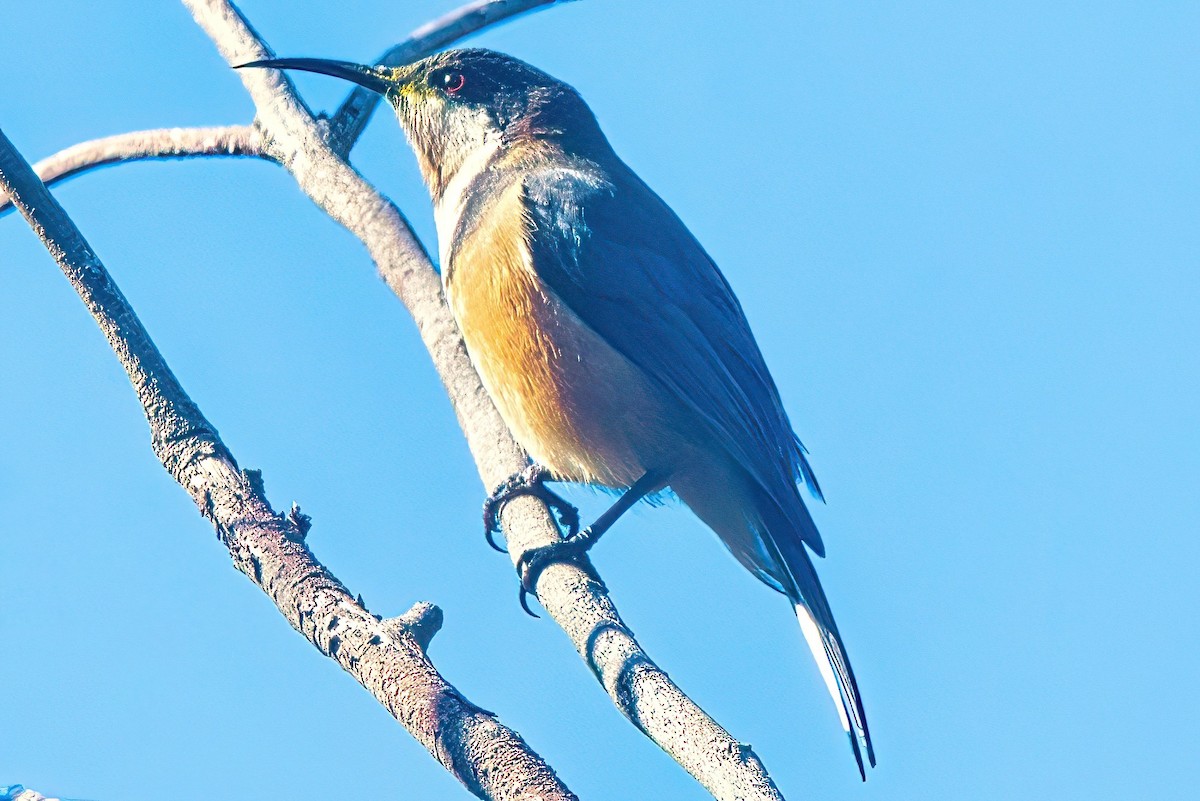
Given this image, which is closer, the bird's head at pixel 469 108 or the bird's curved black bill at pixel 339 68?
the bird's curved black bill at pixel 339 68

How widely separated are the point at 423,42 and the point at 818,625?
9.22ft

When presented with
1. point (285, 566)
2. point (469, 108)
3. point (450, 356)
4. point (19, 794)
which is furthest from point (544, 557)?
point (469, 108)

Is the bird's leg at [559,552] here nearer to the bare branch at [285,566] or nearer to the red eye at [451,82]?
the bare branch at [285,566]

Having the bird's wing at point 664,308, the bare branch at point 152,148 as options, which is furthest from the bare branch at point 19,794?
the bare branch at point 152,148

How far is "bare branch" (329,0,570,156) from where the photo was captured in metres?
4.23

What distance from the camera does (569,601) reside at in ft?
9.87

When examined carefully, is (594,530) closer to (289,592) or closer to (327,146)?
(289,592)

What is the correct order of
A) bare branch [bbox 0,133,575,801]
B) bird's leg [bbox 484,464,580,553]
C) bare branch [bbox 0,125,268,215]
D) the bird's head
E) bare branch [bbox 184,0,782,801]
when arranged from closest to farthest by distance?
1. bare branch [bbox 0,133,575,801]
2. bare branch [bbox 184,0,782,801]
3. bird's leg [bbox 484,464,580,553]
4. bare branch [bbox 0,125,268,215]
5. the bird's head

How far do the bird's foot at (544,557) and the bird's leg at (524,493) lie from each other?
0.28m

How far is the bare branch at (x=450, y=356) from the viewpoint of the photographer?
2576 mm

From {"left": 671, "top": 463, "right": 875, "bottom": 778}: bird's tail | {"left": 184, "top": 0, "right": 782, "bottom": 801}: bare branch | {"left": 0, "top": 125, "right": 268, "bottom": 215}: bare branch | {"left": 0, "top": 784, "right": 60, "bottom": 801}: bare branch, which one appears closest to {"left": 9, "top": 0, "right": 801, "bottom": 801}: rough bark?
{"left": 184, "top": 0, "right": 782, "bottom": 801}: bare branch

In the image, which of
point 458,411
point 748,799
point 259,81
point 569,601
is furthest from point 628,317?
point 748,799

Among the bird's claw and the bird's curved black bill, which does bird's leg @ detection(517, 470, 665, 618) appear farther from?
the bird's curved black bill

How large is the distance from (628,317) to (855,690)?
1.50m
